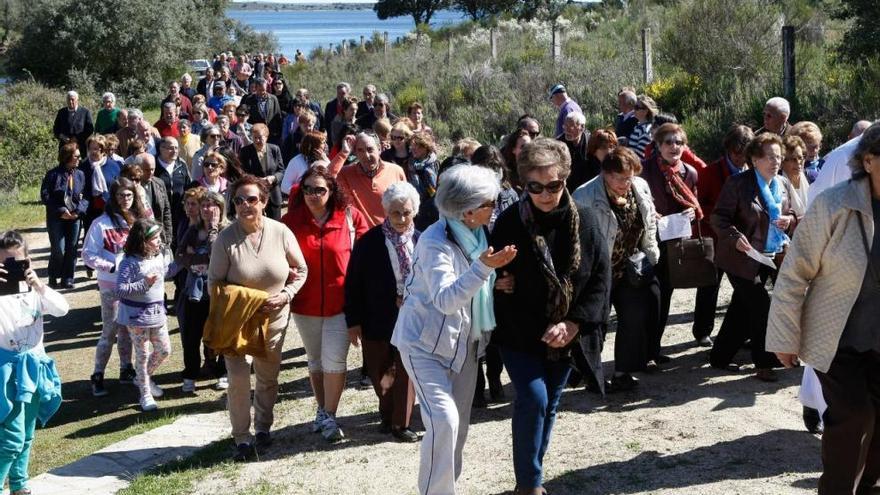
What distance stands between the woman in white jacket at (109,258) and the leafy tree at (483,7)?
43.6 m

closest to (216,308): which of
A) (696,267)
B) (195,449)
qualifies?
(195,449)

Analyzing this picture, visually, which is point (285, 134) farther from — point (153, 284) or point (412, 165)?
point (153, 284)

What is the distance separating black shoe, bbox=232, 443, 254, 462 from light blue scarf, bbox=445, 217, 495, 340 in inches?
88.2

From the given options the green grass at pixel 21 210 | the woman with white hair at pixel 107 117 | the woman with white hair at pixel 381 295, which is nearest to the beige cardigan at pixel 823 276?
the woman with white hair at pixel 381 295

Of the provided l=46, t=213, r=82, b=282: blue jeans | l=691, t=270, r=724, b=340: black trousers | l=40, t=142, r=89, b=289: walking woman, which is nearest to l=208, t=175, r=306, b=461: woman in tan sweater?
l=691, t=270, r=724, b=340: black trousers

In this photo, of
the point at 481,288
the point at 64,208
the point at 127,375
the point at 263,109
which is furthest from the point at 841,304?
the point at 263,109

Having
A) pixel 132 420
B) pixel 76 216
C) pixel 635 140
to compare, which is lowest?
pixel 132 420

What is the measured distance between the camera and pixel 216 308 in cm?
654

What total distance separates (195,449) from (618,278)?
311 centimetres

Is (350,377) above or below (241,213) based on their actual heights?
below

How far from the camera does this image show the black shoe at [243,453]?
22.1ft

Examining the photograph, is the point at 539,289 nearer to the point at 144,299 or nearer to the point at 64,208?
the point at 144,299

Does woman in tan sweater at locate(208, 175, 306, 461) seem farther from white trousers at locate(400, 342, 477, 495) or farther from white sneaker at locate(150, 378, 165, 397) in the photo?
white sneaker at locate(150, 378, 165, 397)

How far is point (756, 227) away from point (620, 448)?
2.08m
